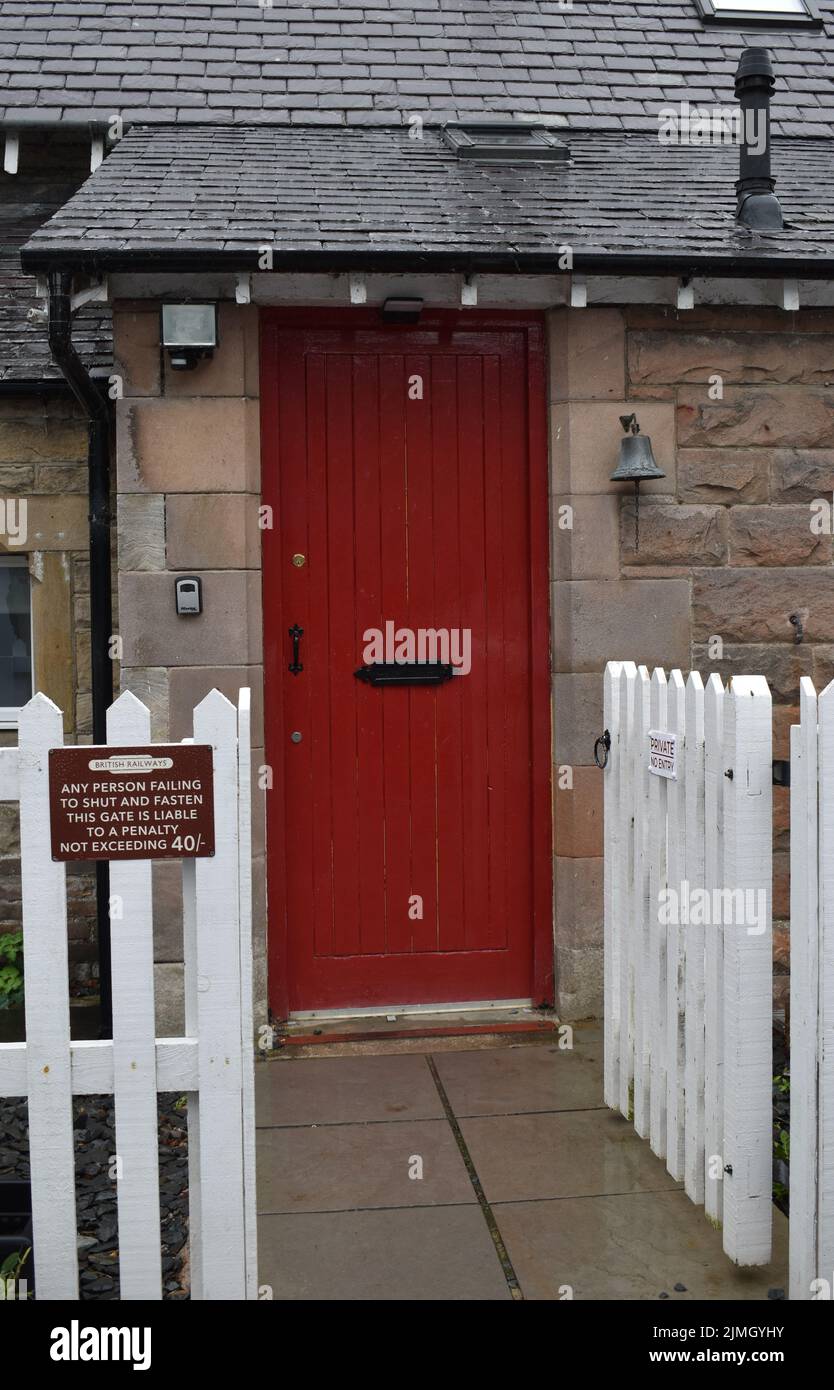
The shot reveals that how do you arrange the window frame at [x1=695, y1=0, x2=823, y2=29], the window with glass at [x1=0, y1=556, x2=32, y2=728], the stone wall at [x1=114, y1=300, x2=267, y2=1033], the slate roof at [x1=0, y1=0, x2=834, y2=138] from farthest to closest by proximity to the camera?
the window frame at [x1=695, y1=0, x2=823, y2=29], the slate roof at [x1=0, y1=0, x2=834, y2=138], the window with glass at [x1=0, y1=556, x2=32, y2=728], the stone wall at [x1=114, y1=300, x2=267, y2=1033]

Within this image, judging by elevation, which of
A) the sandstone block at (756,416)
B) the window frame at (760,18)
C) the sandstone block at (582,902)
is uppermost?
the window frame at (760,18)

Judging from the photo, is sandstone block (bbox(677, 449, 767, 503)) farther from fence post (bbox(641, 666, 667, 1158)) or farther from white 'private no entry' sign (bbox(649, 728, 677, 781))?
white 'private no entry' sign (bbox(649, 728, 677, 781))

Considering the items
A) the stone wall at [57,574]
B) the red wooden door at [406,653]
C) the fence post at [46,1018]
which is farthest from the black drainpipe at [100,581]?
the fence post at [46,1018]

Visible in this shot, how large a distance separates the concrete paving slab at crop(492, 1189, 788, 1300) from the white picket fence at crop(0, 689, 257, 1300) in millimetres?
1011

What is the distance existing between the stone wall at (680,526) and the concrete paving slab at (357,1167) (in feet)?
4.54

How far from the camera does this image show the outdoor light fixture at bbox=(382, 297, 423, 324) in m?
5.42

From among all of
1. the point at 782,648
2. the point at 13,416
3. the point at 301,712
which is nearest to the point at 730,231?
the point at 782,648

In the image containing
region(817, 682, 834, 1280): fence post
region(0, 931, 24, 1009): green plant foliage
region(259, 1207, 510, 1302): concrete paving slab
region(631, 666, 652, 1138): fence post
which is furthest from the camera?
region(0, 931, 24, 1009): green plant foliage

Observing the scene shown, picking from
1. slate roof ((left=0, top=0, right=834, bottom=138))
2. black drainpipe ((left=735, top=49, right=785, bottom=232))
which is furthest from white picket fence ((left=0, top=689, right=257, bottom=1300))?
slate roof ((left=0, top=0, right=834, bottom=138))

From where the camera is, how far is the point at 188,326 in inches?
206

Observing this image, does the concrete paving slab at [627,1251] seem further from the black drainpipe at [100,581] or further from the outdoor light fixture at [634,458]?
the outdoor light fixture at [634,458]

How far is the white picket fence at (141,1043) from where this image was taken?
285 cm

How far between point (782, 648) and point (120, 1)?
520 centimetres

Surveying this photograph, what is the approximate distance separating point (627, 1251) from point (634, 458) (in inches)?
126
